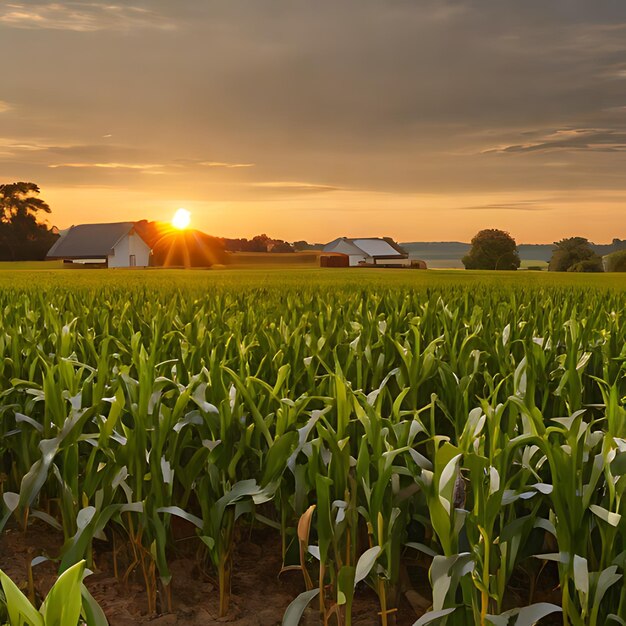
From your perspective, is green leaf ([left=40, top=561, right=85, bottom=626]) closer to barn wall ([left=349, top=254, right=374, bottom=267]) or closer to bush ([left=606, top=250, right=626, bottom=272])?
bush ([left=606, top=250, right=626, bottom=272])

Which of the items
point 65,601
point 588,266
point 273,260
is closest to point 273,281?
point 65,601

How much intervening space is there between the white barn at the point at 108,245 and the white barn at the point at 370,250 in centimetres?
3668

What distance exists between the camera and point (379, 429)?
6.73 feet

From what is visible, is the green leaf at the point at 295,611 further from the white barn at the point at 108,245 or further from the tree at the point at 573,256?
the tree at the point at 573,256

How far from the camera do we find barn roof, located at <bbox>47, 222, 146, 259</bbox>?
245ft

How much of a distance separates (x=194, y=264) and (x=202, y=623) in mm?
72801

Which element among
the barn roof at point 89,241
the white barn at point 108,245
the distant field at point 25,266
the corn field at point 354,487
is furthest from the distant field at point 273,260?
the corn field at point 354,487

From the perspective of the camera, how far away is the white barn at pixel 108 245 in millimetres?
76438

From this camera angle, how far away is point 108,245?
255ft

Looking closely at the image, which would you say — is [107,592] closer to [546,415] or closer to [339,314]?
[546,415]

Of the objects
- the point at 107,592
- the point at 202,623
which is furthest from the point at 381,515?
the point at 107,592

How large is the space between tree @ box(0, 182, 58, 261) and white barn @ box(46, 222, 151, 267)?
2.00 metres

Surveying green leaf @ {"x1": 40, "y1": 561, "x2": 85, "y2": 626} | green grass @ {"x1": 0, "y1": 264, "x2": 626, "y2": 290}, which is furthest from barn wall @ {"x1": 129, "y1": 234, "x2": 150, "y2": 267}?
green leaf @ {"x1": 40, "y1": 561, "x2": 85, "y2": 626}

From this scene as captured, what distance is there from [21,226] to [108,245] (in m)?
8.82
